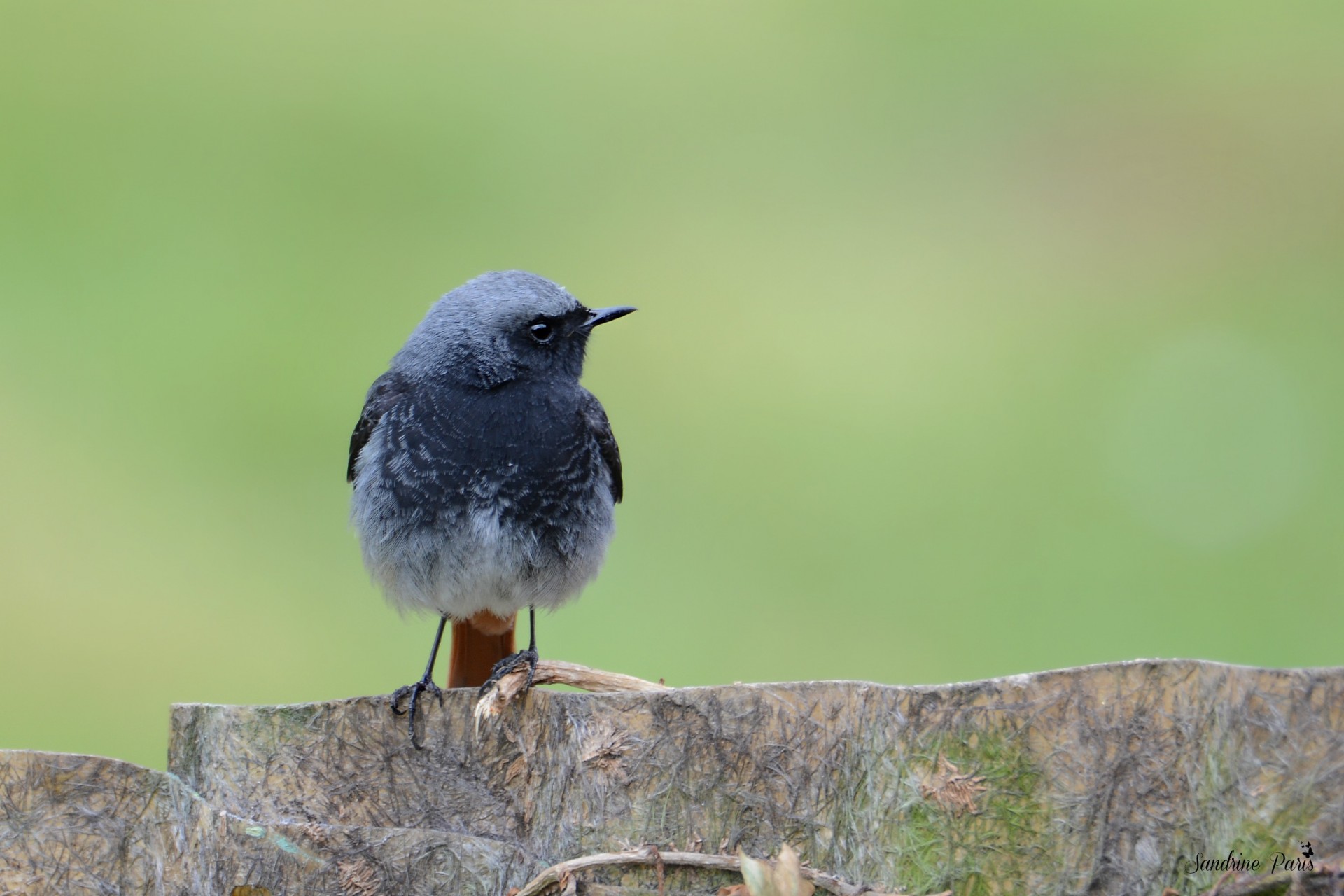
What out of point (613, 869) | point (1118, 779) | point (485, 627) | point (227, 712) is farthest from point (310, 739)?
point (1118, 779)

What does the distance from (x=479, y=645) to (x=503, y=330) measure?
100 centimetres

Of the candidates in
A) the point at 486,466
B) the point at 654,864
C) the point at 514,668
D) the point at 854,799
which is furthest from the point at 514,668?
the point at 486,466

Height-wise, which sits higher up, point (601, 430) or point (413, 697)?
point (601, 430)

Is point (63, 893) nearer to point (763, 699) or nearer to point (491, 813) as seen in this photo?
point (491, 813)

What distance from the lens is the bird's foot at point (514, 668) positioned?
101 inches

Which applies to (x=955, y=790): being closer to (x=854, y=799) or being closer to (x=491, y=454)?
(x=854, y=799)

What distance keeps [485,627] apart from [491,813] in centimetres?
142

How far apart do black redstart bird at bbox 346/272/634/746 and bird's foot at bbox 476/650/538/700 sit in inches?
20.8

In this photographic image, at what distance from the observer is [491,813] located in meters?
2.46

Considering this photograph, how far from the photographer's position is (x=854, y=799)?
2.32 meters

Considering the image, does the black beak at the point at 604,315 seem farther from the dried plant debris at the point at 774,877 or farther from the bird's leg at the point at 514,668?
the dried plant debris at the point at 774,877

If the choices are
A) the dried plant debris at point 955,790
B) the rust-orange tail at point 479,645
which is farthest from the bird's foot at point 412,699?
the dried plant debris at point 955,790

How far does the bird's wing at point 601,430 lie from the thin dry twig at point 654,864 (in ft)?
5.53

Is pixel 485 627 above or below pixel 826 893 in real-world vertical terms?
above
